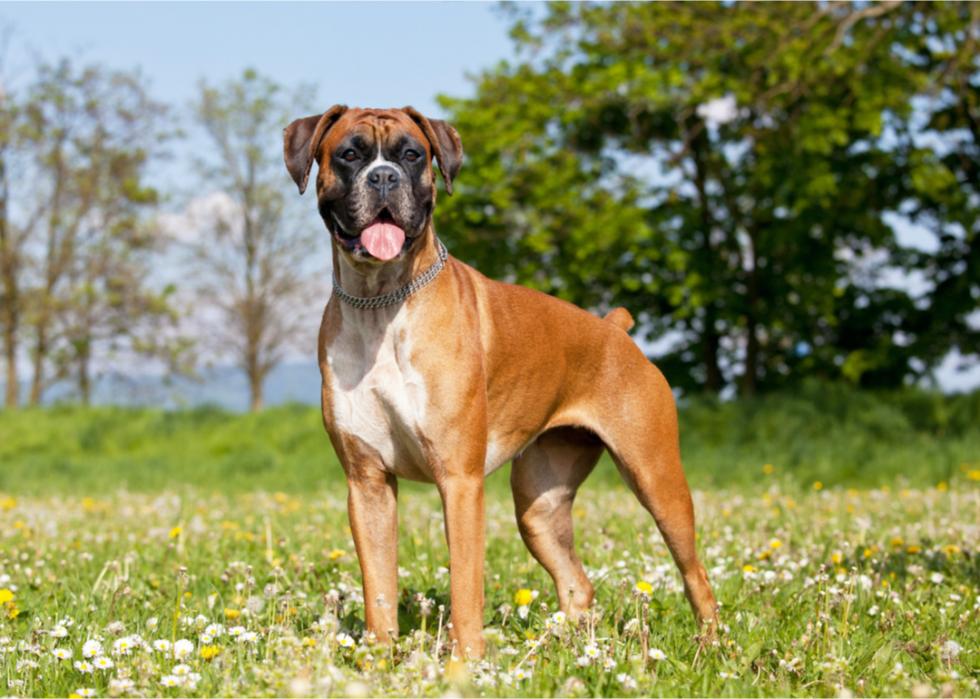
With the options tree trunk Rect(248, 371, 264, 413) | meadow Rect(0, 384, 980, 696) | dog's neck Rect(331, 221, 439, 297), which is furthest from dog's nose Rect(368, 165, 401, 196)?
tree trunk Rect(248, 371, 264, 413)

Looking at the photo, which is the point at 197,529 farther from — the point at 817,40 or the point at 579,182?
the point at 579,182

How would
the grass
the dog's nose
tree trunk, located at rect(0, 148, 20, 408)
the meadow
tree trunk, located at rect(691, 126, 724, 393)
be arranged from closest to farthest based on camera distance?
the meadow < the dog's nose < the grass < tree trunk, located at rect(691, 126, 724, 393) < tree trunk, located at rect(0, 148, 20, 408)

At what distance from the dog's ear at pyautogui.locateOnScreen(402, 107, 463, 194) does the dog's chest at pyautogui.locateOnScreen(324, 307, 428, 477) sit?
64cm

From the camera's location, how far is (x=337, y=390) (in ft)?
13.1

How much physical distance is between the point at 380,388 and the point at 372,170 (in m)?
0.81

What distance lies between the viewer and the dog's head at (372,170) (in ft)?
12.5

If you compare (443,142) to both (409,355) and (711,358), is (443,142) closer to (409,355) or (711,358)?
(409,355)

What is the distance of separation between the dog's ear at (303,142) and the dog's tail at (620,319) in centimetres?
181

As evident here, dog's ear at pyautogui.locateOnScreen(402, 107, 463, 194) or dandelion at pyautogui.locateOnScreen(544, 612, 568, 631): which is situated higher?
dog's ear at pyautogui.locateOnScreen(402, 107, 463, 194)

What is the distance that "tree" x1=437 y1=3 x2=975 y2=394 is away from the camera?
17.2m

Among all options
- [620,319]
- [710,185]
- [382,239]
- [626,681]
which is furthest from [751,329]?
[626,681]

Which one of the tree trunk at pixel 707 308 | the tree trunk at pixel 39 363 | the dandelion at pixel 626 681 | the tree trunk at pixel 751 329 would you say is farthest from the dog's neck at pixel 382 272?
the tree trunk at pixel 39 363

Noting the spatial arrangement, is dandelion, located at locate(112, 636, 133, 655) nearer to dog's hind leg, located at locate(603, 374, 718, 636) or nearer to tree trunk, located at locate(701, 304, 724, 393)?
dog's hind leg, located at locate(603, 374, 718, 636)

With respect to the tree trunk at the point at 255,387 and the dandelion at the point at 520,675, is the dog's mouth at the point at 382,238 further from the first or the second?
the tree trunk at the point at 255,387
